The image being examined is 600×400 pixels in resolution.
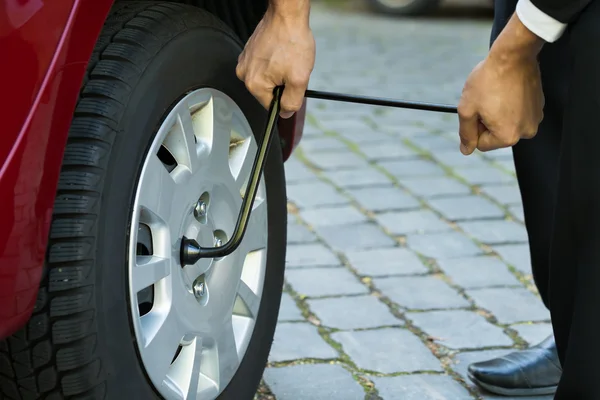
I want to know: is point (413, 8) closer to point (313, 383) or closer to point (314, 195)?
point (314, 195)

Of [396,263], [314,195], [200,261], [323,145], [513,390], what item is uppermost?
[200,261]

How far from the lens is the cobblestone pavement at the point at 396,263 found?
2.59 m

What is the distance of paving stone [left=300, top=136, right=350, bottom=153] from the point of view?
4906mm

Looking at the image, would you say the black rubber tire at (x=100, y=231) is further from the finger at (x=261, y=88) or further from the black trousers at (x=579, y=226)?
the black trousers at (x=579, y=226)

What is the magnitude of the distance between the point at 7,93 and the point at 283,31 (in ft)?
1.90

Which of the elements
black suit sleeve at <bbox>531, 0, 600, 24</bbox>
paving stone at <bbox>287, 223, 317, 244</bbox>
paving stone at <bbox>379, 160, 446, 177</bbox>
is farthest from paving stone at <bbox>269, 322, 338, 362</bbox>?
paving stone at <bbox>379, 160, 446, 177</bbox>

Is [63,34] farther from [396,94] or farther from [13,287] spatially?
[396,94]

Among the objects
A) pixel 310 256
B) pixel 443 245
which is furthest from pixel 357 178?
pixel 310 256

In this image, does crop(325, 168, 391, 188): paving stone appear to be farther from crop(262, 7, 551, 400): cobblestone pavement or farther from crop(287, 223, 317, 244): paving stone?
crop(287, 223, 317, 244): paving stone

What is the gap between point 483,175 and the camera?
176 inches

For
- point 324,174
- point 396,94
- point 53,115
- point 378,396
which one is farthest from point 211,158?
point 396,94

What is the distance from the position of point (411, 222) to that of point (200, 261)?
6.77 ft

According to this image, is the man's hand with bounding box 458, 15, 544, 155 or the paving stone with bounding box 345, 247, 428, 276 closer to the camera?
the man's hand with bounding box 458, 15, 544, 155

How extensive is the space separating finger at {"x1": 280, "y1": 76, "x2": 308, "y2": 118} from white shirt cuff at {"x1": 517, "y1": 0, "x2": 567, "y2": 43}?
0.40 metres
